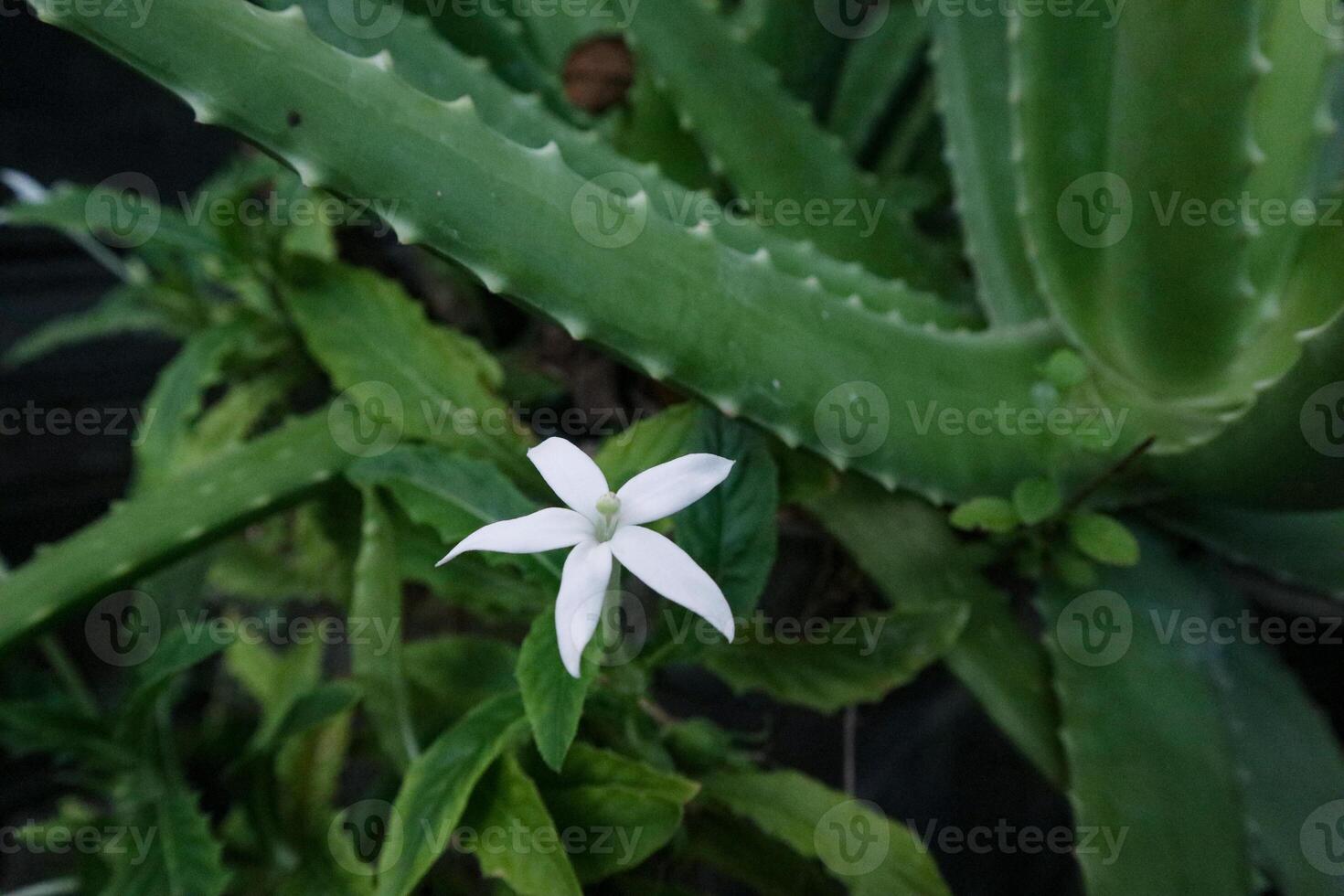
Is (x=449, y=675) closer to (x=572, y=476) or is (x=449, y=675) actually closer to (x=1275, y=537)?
(x=572, y=476)

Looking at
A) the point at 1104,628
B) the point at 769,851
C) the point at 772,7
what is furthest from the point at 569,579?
the point at 772,7

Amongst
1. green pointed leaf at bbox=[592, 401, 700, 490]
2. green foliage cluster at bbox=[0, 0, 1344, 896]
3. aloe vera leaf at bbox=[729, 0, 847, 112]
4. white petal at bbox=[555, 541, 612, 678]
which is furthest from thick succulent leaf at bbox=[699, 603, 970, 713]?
aloe vera leaf at bbox=[729, 0, 847, 112]

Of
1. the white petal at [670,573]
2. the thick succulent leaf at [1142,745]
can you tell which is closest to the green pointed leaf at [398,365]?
the white petal at [670,573]

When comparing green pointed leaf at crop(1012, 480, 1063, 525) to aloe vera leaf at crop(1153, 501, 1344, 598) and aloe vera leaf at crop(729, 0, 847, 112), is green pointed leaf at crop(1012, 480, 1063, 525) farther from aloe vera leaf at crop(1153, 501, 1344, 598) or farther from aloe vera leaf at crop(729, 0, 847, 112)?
aloe vera leaf at crop(729, 0, 847, 112)

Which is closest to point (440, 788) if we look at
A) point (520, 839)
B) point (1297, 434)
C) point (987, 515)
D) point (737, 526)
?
point (520, 839)

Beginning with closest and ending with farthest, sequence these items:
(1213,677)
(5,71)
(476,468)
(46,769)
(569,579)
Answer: (569,579) → (476,468) → (1213,677) → (46,769) → (5,71)

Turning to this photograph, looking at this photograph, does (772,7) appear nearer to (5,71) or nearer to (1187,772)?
(1187,772)

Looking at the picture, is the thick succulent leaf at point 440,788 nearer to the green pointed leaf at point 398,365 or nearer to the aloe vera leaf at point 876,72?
the green pointed leaf at point 398,365
